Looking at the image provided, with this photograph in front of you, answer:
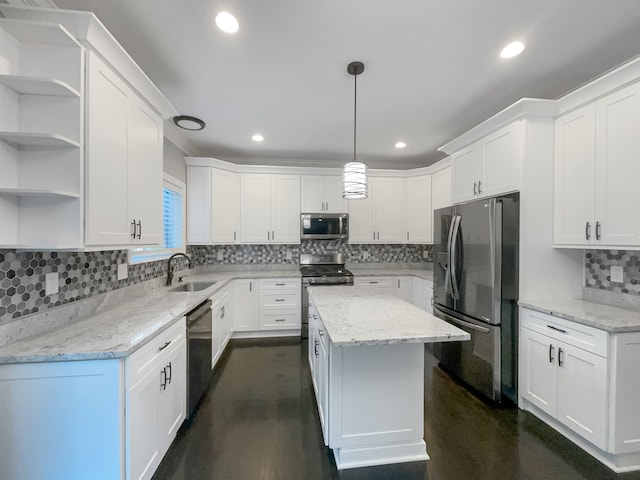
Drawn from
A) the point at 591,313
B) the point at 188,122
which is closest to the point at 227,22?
the point at 188,122

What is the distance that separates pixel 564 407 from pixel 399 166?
12.5 ft

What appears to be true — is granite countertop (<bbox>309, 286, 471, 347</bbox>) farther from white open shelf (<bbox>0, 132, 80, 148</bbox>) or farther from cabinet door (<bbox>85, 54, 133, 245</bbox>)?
white open shelf (<bbox>0, 132, 80, 148</bbox>)

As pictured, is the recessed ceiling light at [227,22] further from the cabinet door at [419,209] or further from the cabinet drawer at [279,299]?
the cabinet door at [419,209]

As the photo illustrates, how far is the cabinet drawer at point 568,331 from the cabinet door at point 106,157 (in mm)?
3018

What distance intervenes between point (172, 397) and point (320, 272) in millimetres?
2537

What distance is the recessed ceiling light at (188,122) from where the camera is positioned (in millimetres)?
2804

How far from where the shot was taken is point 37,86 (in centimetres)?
120

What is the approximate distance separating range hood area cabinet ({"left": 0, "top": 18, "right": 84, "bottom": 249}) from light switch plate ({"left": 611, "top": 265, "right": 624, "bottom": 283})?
3621mm

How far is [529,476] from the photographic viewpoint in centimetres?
157

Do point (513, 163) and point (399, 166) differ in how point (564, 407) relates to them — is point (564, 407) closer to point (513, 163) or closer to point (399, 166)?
point (513, 163)

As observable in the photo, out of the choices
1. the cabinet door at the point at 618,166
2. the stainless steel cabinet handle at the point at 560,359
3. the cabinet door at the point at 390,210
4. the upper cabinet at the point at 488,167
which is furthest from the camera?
the cabinet door at the point at 390,210

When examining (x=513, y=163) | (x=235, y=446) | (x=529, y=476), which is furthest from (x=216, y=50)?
(x=529, y=476)

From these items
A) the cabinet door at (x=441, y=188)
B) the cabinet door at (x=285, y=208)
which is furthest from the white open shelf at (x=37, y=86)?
the cabinet door at (x=441, y=188)

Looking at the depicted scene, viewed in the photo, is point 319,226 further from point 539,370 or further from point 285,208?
→ point 539,370
